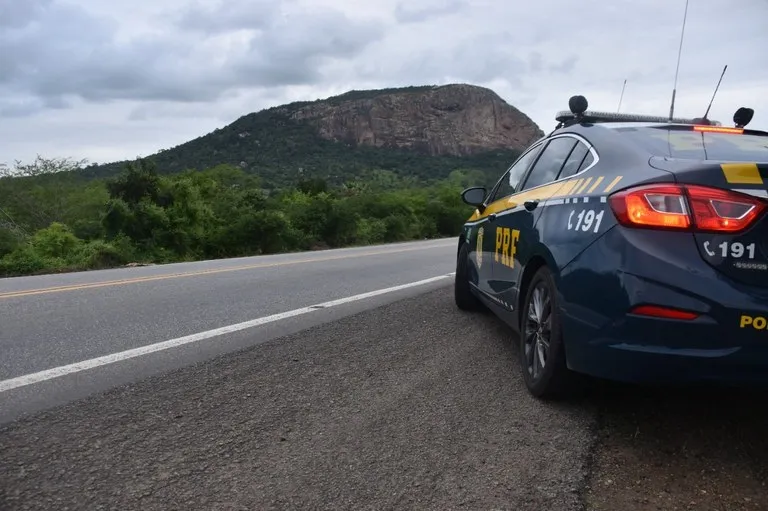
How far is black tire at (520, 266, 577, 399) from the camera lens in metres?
3.52

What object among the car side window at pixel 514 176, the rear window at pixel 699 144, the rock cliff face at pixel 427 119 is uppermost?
the rock cliff face at pixel 427 119

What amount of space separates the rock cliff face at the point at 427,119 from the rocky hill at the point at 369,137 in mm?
205

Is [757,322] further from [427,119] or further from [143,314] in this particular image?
[427,119]

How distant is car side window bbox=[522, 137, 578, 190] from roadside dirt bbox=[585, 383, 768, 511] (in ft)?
4.64

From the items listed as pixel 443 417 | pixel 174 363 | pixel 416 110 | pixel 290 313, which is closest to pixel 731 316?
pixel 443 417

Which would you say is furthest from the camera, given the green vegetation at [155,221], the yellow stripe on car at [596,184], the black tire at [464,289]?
the green vegetation at [155,221]

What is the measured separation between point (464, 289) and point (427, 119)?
469 feet

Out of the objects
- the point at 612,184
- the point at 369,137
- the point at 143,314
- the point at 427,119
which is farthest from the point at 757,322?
the point at 427,119

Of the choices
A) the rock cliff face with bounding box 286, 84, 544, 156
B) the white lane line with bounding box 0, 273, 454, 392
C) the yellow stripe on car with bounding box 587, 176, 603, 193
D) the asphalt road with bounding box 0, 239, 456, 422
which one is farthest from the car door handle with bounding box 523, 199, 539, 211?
the rock cliff face with bounding box 286, 84, 544, 156

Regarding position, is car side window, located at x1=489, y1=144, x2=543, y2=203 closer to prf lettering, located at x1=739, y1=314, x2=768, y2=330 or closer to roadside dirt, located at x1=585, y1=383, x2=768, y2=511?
roadside dirt, located at x1=585, y1=383, x2=768, y2=511

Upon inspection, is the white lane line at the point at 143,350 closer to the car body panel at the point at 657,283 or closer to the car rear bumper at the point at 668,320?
the car body panel at the point at 657,283

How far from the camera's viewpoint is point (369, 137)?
126 meters

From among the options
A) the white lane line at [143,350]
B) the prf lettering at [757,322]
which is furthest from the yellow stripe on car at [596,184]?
the white lane line at [143,350]

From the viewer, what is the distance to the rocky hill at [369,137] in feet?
267
